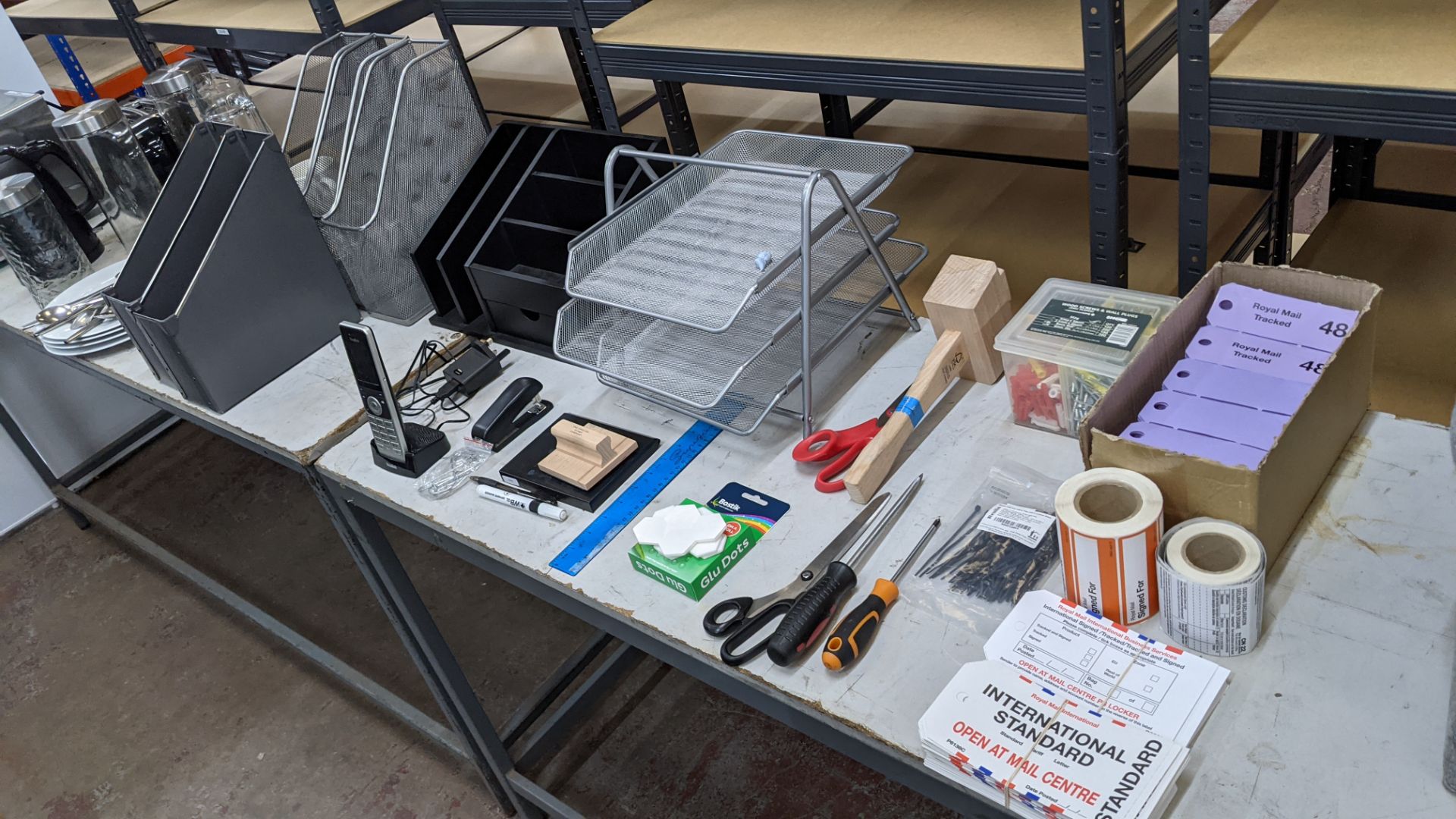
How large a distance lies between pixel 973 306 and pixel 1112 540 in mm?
441

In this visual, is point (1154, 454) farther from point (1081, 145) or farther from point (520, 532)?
point (1081, 145)

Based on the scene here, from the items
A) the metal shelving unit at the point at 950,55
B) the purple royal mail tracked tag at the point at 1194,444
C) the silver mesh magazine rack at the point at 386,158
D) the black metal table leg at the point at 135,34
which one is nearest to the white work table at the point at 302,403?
the silver mesh magazine rack at the point at 386,158

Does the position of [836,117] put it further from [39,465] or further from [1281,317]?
[39,465]

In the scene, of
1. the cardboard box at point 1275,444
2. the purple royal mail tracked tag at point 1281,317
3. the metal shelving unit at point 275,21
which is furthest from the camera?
the metal shelving unit at point 275,21

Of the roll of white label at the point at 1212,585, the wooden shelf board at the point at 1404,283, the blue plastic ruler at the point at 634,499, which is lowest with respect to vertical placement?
the wooden shelf board at the point at 1404,283

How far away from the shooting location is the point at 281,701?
2.36m

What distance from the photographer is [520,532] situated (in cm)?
134

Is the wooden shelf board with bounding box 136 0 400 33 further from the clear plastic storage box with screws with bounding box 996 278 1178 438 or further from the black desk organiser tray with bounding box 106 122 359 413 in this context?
the clear plastic storage box with screws with bounding box 996 278 1178 438

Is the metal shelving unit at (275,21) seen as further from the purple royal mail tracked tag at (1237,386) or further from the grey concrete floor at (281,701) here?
the purple royal mail tracked tag at (1237,386)

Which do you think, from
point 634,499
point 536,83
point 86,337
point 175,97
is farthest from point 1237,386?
point 536,83

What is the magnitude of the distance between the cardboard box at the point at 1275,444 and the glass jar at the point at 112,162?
189cm

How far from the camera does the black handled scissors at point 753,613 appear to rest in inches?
42.7

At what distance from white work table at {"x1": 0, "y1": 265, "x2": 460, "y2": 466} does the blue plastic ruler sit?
54 centimetres

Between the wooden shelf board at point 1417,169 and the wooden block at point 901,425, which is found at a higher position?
the wooden block at point 901,425
